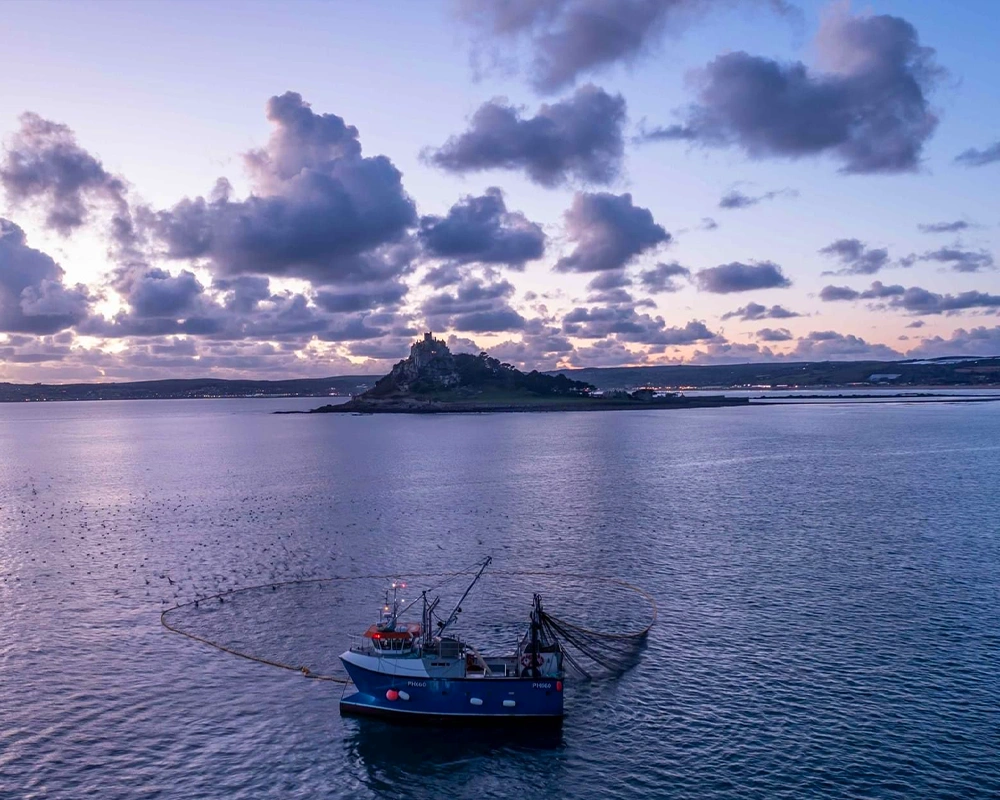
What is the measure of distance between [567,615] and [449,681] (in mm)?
17645

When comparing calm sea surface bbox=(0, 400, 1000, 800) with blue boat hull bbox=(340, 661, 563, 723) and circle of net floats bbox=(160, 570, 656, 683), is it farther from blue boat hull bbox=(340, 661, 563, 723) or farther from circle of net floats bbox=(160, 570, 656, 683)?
blue boat hull bbox=(340, 661, 563, 723)

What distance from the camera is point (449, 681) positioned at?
143ft

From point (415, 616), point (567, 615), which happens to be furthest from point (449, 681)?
point (567, 615)

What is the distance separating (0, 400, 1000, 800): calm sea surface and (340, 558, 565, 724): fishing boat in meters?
1.31

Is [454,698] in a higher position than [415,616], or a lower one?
higher

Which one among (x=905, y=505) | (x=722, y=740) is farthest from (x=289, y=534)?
(x=905, y=505)

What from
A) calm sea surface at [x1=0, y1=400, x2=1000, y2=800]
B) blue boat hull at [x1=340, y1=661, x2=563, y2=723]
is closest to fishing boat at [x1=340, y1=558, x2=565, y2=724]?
blue boat hull at [x1=340, y1=661, x2=563, y2=723]

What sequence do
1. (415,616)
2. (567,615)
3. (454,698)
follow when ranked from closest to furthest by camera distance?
(454,698) < (567,615) < (415,616)

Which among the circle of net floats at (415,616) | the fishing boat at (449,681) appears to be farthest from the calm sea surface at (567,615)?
the fishing boat at (449,681)

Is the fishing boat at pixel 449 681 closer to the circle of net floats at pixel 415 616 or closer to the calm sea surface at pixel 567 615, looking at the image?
the calm sea surface at pixel 567 615

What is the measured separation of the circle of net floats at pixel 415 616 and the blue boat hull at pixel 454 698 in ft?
14.2

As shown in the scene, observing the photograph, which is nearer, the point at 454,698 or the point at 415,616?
the point at 454,698

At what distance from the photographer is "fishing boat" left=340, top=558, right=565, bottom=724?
4288 centimetres

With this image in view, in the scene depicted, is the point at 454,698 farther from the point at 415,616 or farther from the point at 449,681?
the point at 415,616
